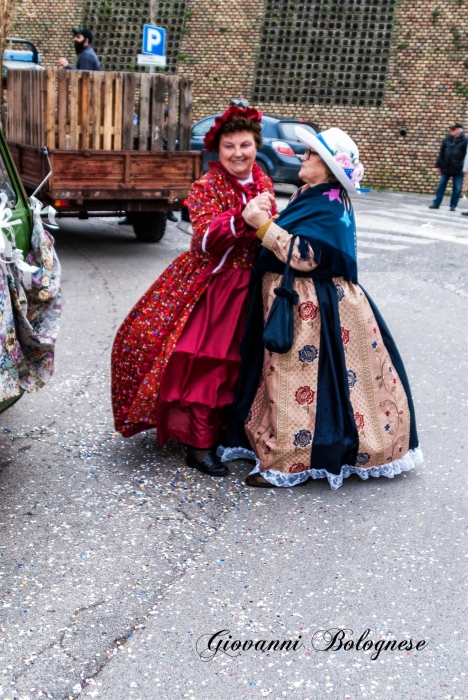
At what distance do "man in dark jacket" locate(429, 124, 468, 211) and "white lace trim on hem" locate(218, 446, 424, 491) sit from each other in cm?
1357

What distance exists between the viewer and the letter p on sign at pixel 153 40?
15.6 meters

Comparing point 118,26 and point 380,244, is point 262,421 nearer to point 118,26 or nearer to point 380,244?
point 380,244

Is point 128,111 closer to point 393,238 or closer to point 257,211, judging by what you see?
point 393,238

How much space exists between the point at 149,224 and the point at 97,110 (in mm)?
1841

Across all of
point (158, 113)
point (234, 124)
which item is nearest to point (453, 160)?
point (158, 113)

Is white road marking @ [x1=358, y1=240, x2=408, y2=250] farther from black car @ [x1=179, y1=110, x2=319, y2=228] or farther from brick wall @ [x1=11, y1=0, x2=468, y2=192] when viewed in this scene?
brick wall @ [x1=11, y1=0, x2=468, y2=192]

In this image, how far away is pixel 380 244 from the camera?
11.9 meters

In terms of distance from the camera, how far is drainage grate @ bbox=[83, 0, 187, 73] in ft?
78.9

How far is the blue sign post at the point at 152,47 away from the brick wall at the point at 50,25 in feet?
31.3

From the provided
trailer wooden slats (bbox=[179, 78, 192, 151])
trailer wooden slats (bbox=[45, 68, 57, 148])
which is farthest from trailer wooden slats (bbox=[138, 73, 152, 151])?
trailer wooden slats (bbox=[45, 68, 57, 148])

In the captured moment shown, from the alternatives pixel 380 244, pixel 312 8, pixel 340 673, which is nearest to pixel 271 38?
pixel 312 8

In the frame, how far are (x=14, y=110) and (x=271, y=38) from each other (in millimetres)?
14558

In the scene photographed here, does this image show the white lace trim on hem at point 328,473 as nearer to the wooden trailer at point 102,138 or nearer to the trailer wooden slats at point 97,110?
the wooden trailer at point 102,138

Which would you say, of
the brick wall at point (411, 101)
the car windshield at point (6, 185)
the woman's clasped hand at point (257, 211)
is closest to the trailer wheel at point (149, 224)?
the car windshield at point (6, 185)
